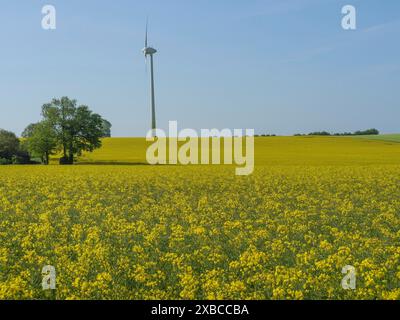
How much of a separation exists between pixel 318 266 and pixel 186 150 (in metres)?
60.6

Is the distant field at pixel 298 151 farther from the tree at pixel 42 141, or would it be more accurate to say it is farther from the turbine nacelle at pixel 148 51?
the turbine nacelle at pixel 148 51

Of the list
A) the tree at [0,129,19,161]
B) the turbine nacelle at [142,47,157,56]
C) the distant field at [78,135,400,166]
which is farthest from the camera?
the tree at [0,129,19,161]

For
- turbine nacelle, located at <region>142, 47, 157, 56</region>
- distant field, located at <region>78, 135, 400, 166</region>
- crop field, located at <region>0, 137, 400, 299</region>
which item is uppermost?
turbine nacelle, located at <region>142, 47, 157, 56</region>

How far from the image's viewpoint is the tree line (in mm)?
70188

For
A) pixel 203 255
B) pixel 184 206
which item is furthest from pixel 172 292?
pixel 184 206

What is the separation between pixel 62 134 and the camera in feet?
232

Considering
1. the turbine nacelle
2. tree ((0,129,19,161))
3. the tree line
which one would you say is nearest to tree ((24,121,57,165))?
the tree line

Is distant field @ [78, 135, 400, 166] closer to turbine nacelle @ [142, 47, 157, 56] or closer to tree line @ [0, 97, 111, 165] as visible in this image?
tree line @ [0, 97, 111, 165]

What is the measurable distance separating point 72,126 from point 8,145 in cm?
1147

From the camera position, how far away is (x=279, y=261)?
1089cm

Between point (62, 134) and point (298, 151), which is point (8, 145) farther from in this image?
point (298, 151)

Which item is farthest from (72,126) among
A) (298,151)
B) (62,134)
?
(298,151)
